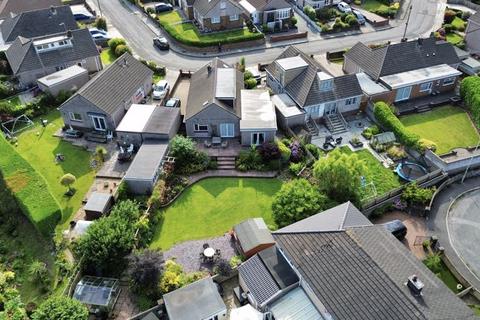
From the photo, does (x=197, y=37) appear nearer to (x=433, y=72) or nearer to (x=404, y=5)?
(x=433, y=72)

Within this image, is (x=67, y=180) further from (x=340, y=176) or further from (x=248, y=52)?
(x=248, y=52)

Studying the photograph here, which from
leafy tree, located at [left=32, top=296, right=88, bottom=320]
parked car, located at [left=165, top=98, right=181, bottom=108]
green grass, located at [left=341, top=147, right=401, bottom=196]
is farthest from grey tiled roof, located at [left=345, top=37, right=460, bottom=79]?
leafy tree, located at [left=32, top=296, right=88, bottom=320]

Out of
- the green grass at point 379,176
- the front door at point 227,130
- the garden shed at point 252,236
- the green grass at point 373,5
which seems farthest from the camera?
the green grass at point 373,5

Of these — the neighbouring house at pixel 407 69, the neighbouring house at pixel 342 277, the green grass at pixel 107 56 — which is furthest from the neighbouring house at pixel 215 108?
the green grass at pixel 107 56

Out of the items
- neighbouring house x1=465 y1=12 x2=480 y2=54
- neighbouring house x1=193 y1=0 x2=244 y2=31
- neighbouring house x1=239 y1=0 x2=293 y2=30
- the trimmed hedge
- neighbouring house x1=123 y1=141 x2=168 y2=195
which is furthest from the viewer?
neighbouring house x1=239 y1=0 x2=293 y2=30

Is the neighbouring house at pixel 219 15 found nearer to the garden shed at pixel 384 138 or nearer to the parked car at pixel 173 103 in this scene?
the parked car at pixel 173 103

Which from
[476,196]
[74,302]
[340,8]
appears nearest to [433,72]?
[476,196]

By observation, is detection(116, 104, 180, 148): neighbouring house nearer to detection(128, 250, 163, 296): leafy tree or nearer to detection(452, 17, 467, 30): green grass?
detection(128, 250, 163, 296): leafy tree
